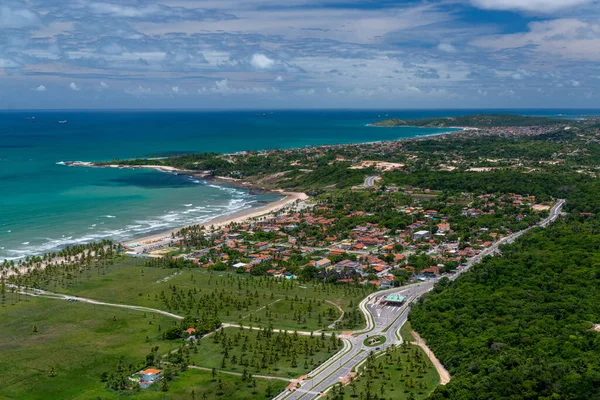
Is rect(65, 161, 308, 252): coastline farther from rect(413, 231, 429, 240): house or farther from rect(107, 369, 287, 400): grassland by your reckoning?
rect(107, 369, 287, 400): grassland

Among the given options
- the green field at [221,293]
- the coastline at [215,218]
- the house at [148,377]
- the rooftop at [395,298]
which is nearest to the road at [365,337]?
the rooftop at [395,298]

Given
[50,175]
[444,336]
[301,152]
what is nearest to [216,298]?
[444,336]

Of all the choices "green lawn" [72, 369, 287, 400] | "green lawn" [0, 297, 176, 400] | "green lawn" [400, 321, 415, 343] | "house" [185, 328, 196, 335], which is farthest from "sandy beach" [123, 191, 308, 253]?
"green lawn" [400, 321, 415, 343]

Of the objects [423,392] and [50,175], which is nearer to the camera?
[423,392]

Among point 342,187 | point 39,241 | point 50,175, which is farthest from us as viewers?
point 50,175

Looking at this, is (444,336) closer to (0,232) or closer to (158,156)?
(0,232)

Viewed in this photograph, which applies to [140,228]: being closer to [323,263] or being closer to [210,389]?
[323,263]

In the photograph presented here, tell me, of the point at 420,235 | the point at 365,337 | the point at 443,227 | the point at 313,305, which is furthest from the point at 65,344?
the point at 443,227
